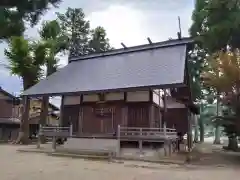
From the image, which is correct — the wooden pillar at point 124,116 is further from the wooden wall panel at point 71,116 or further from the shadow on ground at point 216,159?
the shadow on ground at point 216,159

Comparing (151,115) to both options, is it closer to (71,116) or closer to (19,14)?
(71,116)

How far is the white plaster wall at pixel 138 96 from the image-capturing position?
1647 cm

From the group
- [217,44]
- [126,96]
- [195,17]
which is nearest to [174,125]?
[126,96]

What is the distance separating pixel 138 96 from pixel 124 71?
218cm

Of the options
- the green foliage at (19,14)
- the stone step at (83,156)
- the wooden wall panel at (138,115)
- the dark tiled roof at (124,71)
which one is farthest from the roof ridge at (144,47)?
the green foliage at (19,14)

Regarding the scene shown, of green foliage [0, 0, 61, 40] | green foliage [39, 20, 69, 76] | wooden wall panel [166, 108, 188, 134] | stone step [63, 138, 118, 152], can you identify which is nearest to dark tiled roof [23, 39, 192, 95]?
stone step [63, 138, 118, 152]

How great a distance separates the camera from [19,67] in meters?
23.7

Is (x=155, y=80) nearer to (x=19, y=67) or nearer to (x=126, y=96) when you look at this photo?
(x=126, y=96)

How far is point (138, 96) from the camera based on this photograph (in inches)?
656

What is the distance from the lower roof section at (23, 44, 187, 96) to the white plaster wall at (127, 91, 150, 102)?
0.94 m

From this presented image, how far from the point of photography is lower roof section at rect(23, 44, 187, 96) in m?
15.6

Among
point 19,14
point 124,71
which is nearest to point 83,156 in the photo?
point 124,71

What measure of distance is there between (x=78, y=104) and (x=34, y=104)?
81.1ft

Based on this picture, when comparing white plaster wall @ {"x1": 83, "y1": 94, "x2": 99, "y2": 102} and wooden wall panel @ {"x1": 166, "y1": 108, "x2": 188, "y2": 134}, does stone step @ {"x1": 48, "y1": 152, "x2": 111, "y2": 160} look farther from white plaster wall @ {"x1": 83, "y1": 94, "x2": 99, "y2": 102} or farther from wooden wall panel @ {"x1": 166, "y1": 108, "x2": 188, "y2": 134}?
wooden wall panel @ {"x1": 166, "y1": 108, "x2": 188, "y2": 134}
